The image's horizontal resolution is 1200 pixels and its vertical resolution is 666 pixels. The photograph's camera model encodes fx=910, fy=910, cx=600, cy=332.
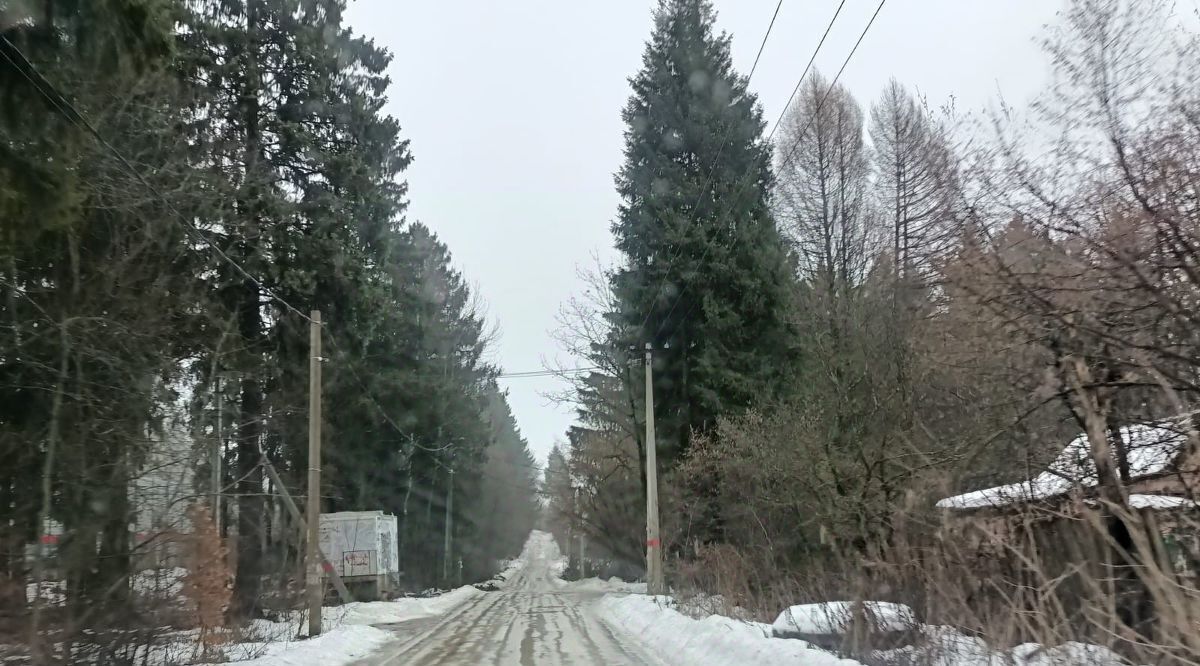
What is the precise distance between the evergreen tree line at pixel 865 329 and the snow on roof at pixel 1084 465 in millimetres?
182

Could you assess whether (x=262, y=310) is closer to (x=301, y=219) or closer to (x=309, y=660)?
(x=301, y=219)

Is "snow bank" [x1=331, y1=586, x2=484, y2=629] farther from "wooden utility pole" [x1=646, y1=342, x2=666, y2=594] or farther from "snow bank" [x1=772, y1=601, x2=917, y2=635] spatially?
"snow bank" [x1=772, y1=601, x2=917, y2=635]

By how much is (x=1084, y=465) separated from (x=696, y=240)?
2244 cm

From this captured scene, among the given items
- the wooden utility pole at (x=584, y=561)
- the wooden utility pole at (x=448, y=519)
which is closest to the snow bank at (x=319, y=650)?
the wooden utility pole at (x=448, y=519)

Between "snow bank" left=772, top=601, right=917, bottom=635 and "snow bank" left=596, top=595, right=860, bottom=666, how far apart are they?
0.81 feet

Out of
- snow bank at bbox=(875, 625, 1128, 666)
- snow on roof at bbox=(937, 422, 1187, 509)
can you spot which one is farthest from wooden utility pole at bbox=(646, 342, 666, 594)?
snow bank at bbox=(875, 625, 1128, 666)

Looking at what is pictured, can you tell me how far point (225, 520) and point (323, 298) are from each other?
685 cm

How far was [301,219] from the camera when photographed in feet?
71.7

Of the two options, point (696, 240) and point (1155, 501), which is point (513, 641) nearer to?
point (1155, 501)

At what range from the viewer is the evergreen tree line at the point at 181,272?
899 cm

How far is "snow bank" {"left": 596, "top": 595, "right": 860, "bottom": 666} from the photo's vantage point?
1021cm

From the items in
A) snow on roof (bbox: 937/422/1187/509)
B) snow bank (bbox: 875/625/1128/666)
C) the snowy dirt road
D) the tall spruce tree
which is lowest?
the snowy dirt road

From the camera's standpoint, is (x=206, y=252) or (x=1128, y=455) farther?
(x=206, y=252)

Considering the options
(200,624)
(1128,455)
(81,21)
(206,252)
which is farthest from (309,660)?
Result: (1128,455)
